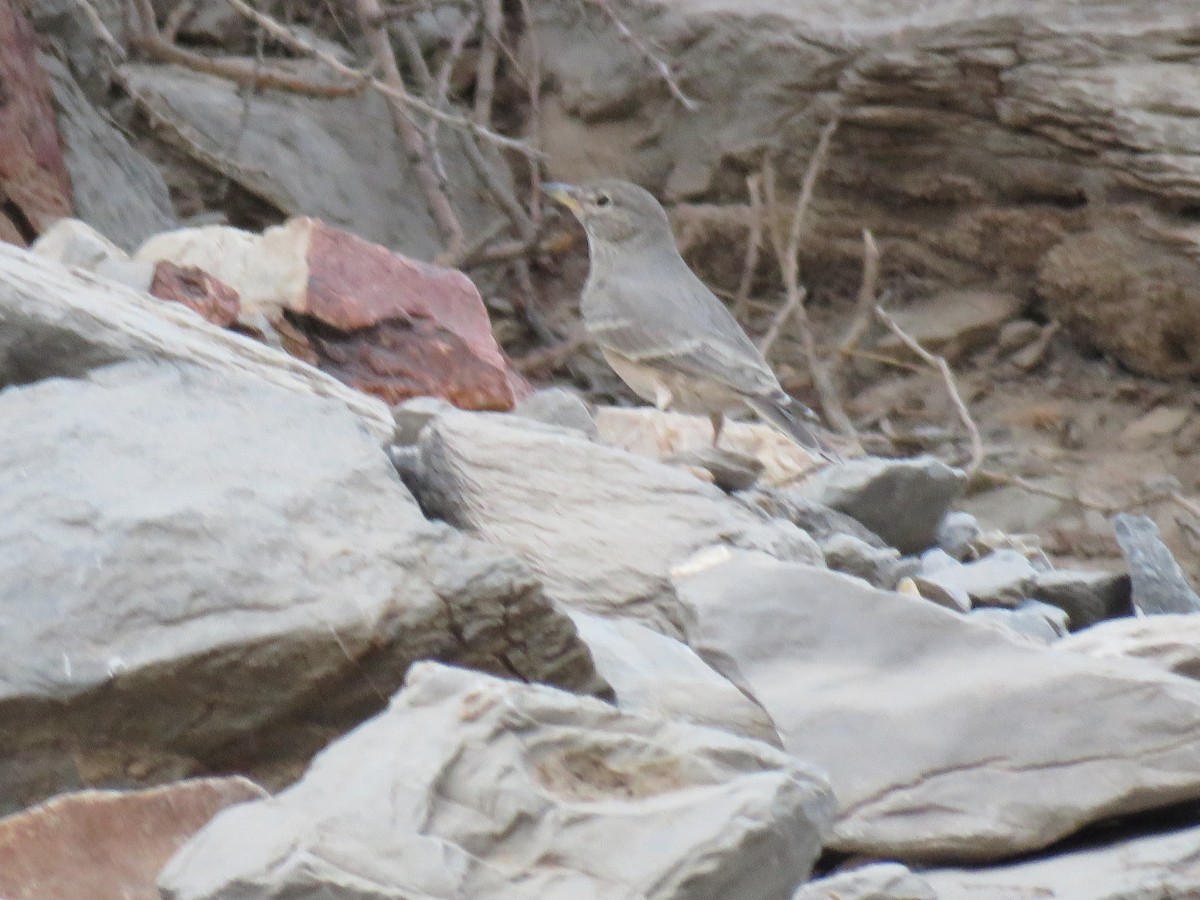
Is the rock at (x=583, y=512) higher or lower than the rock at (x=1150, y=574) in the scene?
higher

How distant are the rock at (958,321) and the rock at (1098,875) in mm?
6204

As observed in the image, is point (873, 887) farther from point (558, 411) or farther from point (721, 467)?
point (558, 411)

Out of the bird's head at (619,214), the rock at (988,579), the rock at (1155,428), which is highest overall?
the rock at (988,579)

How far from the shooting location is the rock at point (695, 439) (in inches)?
184

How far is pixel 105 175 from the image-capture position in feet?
20.2

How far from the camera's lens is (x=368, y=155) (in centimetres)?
830

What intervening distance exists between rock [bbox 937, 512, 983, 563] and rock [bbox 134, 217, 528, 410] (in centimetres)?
106

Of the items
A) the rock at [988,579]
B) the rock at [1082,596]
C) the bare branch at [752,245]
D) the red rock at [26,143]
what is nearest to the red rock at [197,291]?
the red rock at [26,143]

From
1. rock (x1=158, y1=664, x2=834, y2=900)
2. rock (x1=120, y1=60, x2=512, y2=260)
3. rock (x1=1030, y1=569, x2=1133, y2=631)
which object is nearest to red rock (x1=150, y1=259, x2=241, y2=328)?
rock (x1=1030, y1=569, x2=1133, y2=631)

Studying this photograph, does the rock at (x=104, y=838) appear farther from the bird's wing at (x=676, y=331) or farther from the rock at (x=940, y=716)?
the bird's wing at (x=676, y=331)

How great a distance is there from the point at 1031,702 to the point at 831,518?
1.53 metres

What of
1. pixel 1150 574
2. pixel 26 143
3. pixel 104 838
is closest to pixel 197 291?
pixel 26 143

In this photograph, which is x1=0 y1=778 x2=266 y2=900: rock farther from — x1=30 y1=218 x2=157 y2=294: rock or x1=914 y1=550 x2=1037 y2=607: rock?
x1=30 y1=218 x2=157 y2=294: rock

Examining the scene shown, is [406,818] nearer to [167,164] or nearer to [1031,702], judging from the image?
[1031,702]
